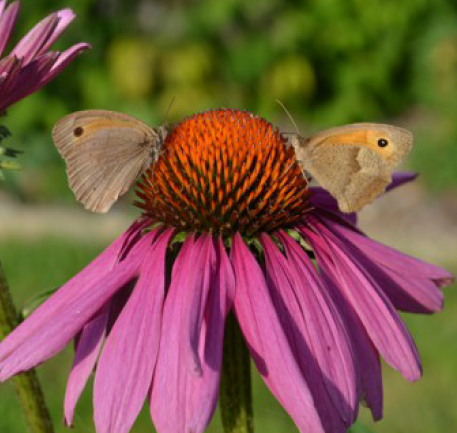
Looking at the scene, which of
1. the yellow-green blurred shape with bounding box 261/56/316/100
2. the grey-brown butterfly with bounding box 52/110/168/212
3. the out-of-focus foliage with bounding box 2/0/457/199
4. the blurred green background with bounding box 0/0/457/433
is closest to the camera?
the grey-brown butterfly with bounding box 52/110/168/212

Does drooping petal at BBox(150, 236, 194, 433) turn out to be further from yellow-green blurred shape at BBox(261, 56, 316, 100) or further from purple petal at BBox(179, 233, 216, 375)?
yellow-green blurred shape at BBox(261, 56, 316, 100)

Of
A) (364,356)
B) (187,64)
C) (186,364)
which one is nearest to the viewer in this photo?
(186,364)

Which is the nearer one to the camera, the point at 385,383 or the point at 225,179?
the point at 225,179

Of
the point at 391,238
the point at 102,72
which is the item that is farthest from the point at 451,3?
the point at 102,72

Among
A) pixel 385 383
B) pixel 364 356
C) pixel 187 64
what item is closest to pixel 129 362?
pixel 364 356

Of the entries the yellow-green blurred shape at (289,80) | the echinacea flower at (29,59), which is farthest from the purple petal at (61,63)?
the yellow-green blurred shape at (289,80)

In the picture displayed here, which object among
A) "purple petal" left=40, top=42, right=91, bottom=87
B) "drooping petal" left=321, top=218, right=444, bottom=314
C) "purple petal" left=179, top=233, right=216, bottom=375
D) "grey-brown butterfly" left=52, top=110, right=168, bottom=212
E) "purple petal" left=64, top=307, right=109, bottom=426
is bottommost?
"drooping petal" left=321, top=218, right=444, bottom=314

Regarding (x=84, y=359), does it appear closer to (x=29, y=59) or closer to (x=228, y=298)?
(x=228, y=298)

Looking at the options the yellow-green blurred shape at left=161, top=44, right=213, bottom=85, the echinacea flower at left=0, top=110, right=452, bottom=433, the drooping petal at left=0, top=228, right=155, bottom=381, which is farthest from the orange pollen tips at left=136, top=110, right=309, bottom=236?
the yellow-green blurred shape at left=161, top=44, right=213, bottom=85
